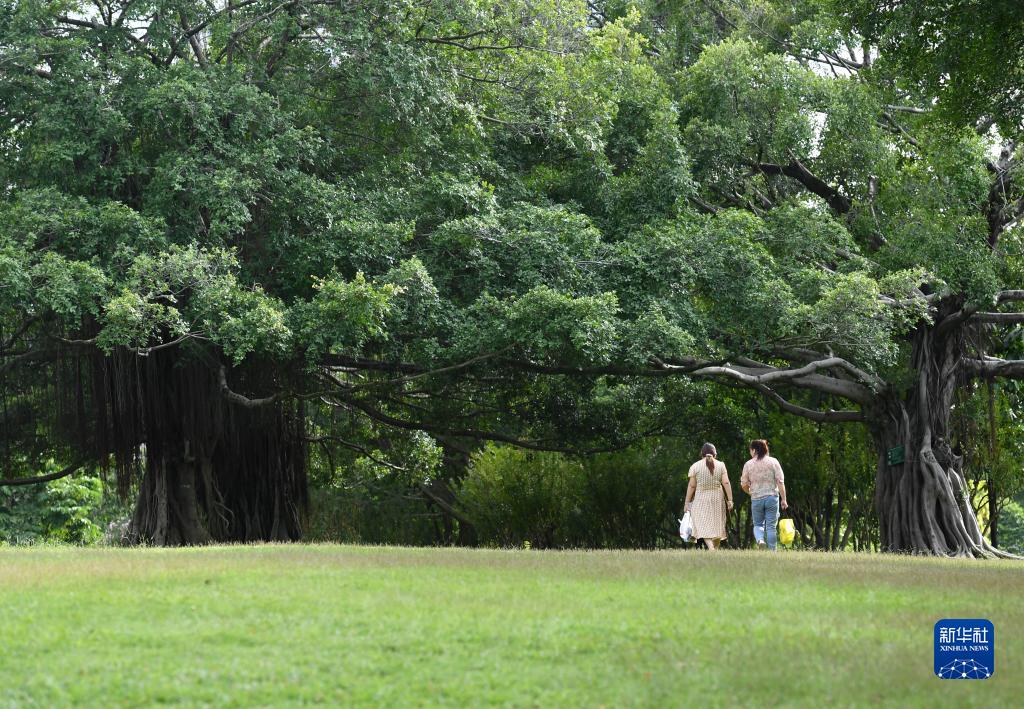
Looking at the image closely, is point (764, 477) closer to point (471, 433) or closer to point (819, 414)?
point (819, 414)

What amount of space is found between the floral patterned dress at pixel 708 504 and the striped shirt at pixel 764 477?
390 mm

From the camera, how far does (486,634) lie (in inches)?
289

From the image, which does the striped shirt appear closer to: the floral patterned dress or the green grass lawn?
the floral patterned dress

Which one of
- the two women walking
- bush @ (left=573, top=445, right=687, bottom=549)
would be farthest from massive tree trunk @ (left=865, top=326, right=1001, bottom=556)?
the two women walking

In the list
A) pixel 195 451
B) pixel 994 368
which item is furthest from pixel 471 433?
pixel 994 368

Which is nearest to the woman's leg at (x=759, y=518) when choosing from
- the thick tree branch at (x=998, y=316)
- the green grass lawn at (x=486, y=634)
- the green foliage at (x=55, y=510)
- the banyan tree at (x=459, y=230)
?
the banyan tree at (x=459, y=230)

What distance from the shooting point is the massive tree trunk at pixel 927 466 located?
19984 mm

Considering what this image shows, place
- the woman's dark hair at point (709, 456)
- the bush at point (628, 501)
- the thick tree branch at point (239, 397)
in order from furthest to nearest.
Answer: the bush at point (628, 501) → the thick tree branch at point (239, 397) → the woman's dark hair at point (709, 456)

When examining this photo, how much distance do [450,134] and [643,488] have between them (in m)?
7.88

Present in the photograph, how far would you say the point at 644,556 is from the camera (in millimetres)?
13117

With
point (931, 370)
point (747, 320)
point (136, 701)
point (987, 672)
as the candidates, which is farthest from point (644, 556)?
point (931, 370)

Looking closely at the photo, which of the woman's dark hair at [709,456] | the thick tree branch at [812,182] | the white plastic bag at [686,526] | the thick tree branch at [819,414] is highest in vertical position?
the thick tree branch at [812,182]

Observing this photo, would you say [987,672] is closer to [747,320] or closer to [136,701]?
[136,701]

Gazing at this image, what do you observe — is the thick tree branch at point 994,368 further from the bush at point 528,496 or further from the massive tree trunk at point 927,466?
the bush at point 528,496
